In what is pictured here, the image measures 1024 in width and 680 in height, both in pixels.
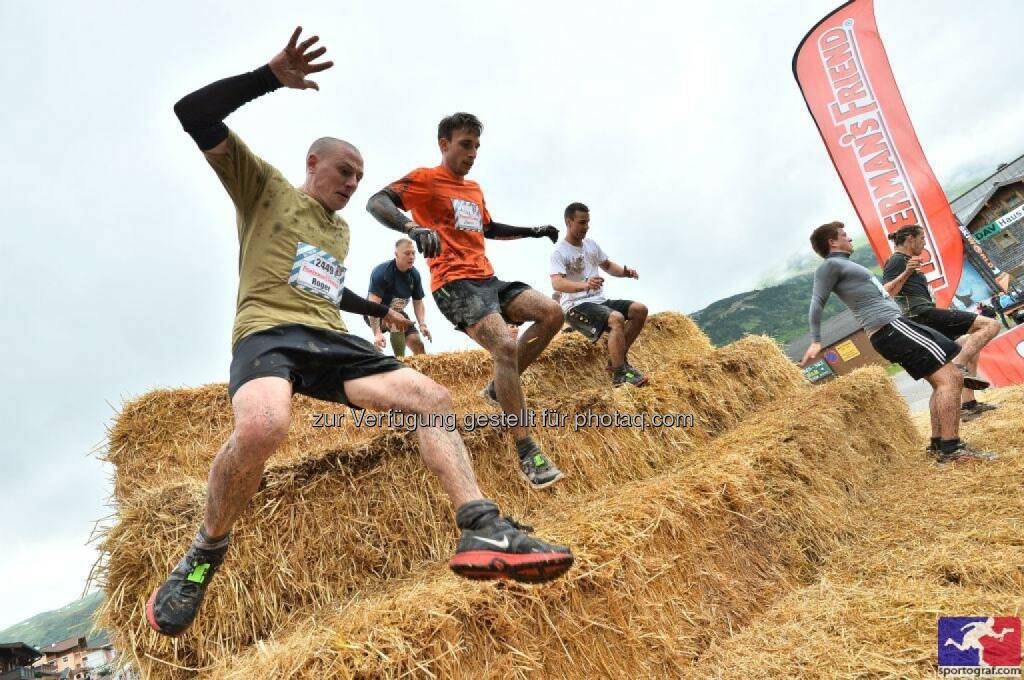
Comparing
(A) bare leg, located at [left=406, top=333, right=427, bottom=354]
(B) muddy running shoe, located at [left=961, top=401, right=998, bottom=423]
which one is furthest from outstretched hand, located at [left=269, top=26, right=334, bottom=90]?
(B) muddy running shoe, located at [left=961, top=401, right=998, bottom=423]

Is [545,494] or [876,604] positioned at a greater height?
[545,494]

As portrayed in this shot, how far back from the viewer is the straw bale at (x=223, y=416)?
11.1 feet

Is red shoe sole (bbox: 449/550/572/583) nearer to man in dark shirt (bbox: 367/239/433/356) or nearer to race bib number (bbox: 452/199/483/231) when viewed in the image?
race bib number (bbox: 452/199/483/231)

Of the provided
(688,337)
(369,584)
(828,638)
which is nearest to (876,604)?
(828,638)

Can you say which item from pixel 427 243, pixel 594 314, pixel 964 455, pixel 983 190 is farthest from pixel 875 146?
pixel 983 190

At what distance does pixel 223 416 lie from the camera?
4133mm

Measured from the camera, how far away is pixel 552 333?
133 inches

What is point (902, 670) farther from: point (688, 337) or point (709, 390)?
point (688, 337)

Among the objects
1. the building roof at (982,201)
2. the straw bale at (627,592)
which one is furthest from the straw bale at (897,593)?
the building roof at (982,201)

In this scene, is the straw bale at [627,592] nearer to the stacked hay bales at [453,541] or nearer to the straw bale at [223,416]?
the stacked hay bales at [453,541]

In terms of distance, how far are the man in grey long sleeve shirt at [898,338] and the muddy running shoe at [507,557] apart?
3.67m

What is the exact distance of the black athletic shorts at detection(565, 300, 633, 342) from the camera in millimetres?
4594

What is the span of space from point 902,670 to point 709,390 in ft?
9.08

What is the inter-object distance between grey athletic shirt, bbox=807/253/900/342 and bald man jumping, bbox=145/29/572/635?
13.1ft
